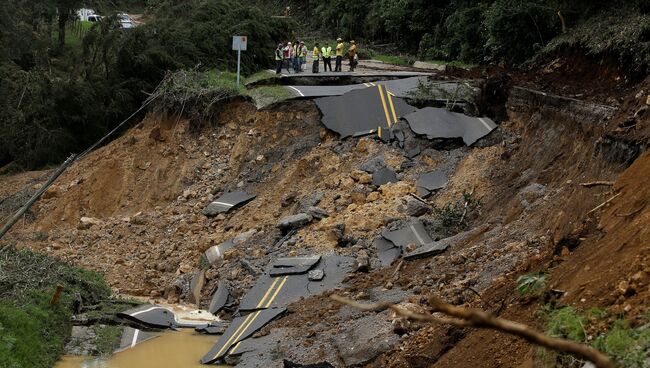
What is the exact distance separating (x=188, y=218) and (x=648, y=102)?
13.7 meters

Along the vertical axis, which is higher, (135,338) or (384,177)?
(384,177)

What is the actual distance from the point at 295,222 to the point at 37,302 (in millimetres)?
6292

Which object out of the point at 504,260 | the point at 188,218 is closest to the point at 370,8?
the point at 188,218

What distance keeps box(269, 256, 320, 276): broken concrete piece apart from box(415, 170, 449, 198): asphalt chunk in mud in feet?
11.4

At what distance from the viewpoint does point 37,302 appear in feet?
55.5

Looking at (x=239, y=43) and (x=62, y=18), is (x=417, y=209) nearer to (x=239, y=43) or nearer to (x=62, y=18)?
(x=239, y=43)

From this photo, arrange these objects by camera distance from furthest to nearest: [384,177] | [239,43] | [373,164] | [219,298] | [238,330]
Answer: [239,43], [373,164], [384,177], [219,298], [238,330]

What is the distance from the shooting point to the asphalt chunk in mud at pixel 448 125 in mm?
22266

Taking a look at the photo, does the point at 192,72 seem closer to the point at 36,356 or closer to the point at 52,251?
the point at 52,251

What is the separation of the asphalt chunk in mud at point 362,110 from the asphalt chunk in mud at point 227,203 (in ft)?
10.2

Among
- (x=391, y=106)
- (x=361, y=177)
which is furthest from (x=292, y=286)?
(x=391, y=106)

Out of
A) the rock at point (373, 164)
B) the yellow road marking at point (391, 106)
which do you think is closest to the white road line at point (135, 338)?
the rock at point (373, 164)

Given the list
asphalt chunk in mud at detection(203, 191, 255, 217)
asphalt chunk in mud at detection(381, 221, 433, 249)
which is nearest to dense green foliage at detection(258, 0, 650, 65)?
asphalt chunk in mud at detection(381, 221, 433, 249)

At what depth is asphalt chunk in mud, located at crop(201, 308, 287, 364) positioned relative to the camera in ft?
50.2
